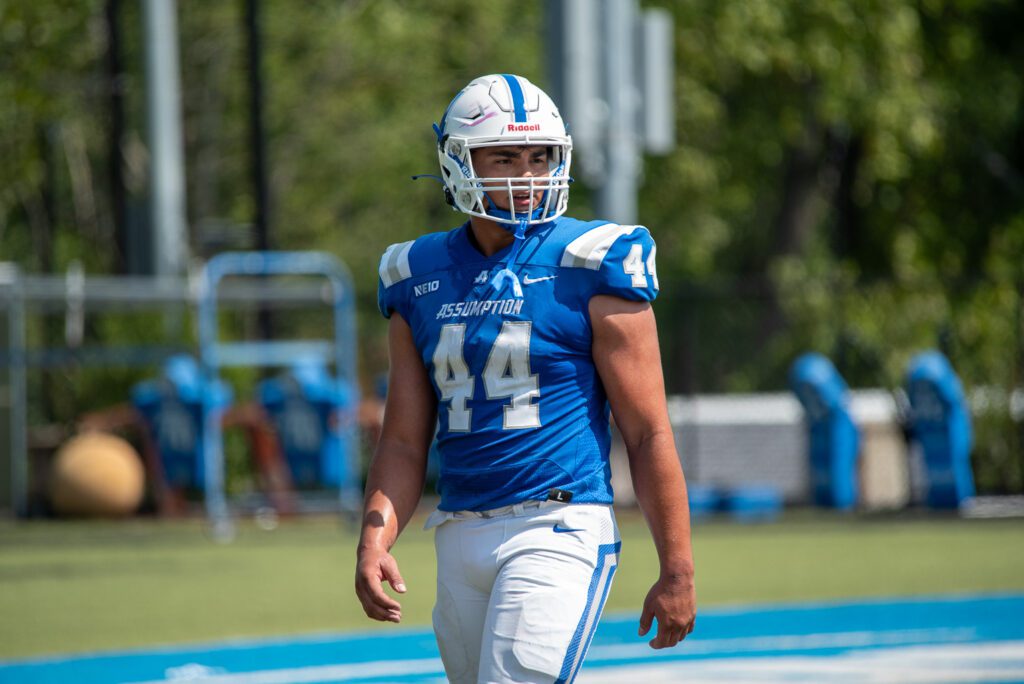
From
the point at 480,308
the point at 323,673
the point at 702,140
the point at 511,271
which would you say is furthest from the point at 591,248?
the point at 702,140

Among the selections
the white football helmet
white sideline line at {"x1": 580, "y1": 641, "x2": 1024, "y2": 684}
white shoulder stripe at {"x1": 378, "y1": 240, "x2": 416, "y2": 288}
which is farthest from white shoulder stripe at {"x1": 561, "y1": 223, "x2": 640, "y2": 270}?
white sideline line at {"x1": 580, "y1": 641, "x2": 1024, "y2": 684}

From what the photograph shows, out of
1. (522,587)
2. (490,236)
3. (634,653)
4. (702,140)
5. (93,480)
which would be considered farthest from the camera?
(702,140)

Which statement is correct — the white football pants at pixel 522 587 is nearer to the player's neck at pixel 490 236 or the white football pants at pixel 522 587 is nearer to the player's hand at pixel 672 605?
the player's hand at pixel 672 605

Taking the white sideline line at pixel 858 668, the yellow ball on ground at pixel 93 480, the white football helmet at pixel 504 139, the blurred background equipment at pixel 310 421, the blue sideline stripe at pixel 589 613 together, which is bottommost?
the yellow ball on ground at pixel 93 480

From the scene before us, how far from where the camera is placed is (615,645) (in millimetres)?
9688

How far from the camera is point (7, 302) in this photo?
764 inches

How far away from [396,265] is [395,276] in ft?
0.10

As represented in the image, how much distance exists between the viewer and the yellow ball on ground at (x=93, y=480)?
1969 centimetres

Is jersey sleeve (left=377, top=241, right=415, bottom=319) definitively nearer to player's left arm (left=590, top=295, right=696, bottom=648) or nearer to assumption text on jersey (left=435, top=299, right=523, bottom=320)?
assumption text on jersey (left=435, top=299, right=523, bottom=320)

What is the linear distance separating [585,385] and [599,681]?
14.1 ft

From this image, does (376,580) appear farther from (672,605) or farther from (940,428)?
(940,428)

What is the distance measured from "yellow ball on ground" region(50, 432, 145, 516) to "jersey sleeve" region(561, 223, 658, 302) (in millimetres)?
16248

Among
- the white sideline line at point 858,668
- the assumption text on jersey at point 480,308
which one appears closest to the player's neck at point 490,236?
the assumption text on jersey at point 480,308

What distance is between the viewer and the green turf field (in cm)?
1075
